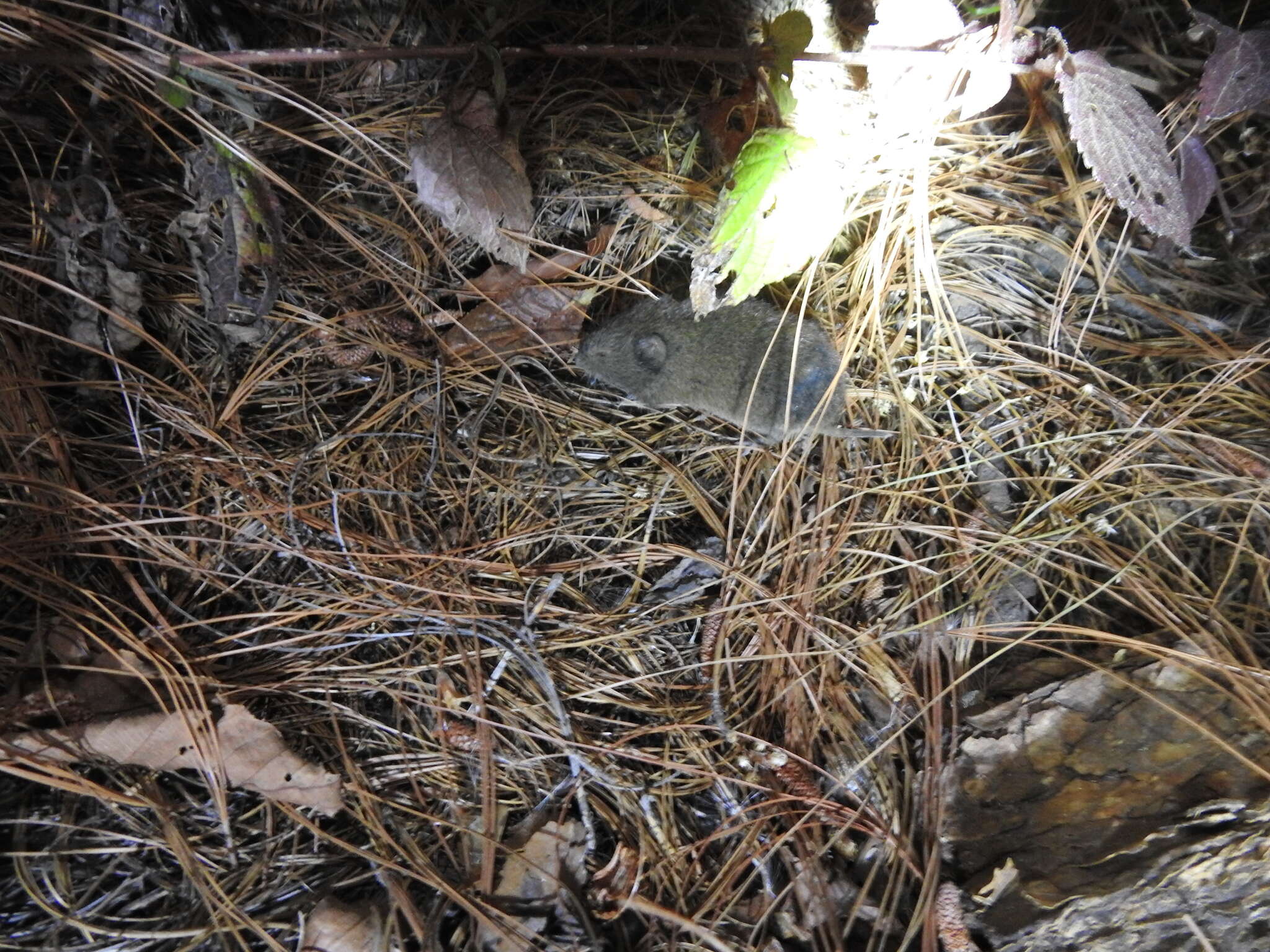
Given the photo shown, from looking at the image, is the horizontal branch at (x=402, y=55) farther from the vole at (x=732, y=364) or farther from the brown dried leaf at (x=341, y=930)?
the brown dried leaf at (x=341, y=930)

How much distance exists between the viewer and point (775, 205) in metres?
1.65

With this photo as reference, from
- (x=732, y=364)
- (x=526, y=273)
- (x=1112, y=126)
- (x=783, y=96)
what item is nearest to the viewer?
(x=1112, y=126)

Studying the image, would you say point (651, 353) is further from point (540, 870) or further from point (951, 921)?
point (951, 921)

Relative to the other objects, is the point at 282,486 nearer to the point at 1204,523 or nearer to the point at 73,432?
the point at 73,432

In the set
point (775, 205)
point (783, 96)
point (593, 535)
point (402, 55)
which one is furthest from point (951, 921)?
point (402, 55)

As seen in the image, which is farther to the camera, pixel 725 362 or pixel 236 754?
pixel 725 362

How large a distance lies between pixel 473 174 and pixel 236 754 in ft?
4.70

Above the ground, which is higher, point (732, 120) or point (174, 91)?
point (174, 91)

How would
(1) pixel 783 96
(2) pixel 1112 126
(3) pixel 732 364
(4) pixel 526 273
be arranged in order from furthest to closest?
(4) pixel 526 273 < (3) pixel 732 364 < (1) pixel 783 96 < (2) pixel 1112 126

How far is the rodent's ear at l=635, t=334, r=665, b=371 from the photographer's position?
1940 millimetres

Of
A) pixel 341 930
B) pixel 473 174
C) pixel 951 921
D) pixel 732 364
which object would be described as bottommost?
pixel 951 921

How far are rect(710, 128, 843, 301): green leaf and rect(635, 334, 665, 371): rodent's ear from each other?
31 centimetres

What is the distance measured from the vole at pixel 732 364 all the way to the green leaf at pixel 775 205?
25 cm

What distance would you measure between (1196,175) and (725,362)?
3.71 feet
